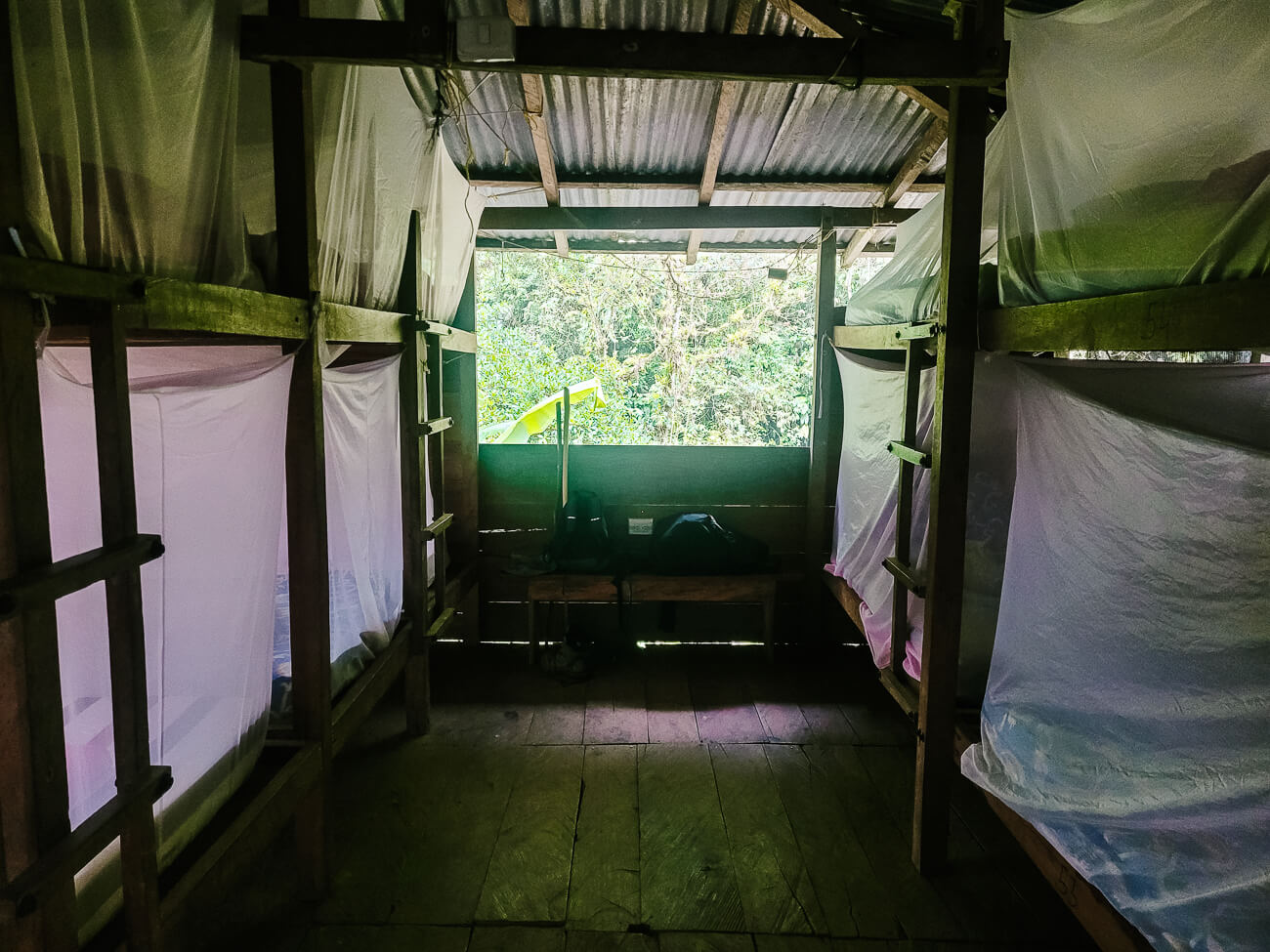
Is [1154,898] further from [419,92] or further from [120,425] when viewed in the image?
[419,92]

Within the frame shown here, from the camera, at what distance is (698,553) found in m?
4.88

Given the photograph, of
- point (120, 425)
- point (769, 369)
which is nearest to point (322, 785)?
point (120, 425)

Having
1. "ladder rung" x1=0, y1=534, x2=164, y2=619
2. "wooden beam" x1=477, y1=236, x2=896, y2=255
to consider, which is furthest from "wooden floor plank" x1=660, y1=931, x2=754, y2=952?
"wooden beam" x1=477, y1=236, x2=896, y2=255

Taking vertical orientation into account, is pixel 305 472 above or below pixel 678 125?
below

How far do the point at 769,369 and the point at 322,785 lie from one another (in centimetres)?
1019

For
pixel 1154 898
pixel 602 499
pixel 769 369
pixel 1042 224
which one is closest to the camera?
pixel 1154 898

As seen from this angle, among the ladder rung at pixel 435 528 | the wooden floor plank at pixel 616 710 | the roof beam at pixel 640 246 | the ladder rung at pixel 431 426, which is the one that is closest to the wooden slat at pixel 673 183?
the roof beam at pixel 640 246

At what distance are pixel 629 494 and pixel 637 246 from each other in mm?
1769

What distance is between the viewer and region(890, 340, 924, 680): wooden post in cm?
327

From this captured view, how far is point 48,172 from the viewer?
4.74ft

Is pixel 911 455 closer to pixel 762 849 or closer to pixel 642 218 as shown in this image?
pixel 762 849

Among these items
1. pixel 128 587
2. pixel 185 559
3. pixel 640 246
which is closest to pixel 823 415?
pixel 640 246

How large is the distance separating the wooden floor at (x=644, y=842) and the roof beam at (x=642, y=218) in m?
2.80

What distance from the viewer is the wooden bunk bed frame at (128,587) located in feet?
4.27
